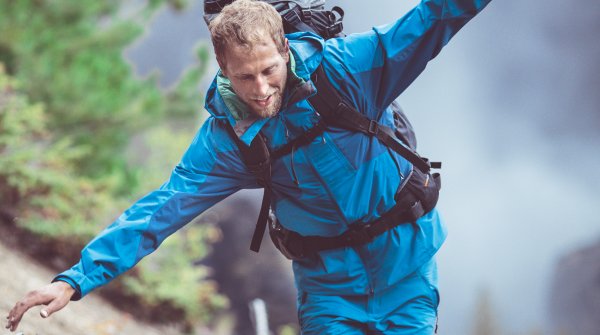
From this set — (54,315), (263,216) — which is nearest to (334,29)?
(263,216)

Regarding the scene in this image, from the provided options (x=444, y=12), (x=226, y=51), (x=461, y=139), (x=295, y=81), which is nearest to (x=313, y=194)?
(x=295, y=81)

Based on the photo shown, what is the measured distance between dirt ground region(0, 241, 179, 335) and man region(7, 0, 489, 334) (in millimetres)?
2245

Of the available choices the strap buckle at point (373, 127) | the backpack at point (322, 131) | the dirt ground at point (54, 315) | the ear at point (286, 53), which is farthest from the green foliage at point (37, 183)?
the strap buckle at point (373, 127)

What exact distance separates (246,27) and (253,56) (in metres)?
0.11

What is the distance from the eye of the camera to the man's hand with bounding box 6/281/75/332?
257cm

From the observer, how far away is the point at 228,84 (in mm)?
2801

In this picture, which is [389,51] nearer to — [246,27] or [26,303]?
[246,27]

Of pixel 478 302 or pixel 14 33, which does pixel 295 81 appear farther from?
pixel 478 302

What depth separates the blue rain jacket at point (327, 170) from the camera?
2744 mm

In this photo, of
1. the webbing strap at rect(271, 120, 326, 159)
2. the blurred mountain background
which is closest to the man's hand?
the webbing strap at rect(271, 120, 326, 159)

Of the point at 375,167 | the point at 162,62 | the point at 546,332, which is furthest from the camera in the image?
the point at 546,332

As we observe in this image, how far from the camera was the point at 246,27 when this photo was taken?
2.65 meters

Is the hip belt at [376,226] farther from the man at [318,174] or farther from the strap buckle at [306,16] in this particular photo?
the strap buckle at [306,16]

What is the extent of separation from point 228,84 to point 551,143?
24095 millimetres
